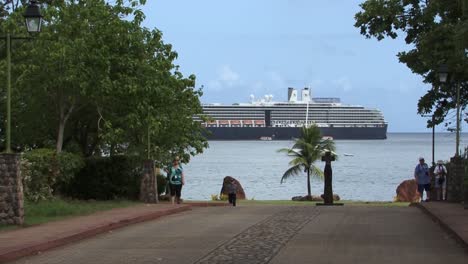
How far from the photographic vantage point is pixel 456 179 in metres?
24.9

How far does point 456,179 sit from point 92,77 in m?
12.0

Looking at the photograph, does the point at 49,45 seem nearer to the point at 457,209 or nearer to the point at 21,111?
the point at 21,111

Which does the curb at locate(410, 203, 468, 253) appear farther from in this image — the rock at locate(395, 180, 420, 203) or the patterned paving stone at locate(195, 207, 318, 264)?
the rock at locate(395, 180, 420, 203)

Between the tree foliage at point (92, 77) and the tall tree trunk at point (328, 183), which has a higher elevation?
the tree foliage at point (92, 77)

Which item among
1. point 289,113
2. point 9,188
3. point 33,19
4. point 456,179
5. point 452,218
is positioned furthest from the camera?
point 289,113

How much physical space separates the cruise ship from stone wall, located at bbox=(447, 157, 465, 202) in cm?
12318

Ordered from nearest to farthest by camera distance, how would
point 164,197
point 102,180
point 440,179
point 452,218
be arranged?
point 452,218
point 102,180
point 440,179
point 164,197

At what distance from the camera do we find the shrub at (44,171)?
21.4 m

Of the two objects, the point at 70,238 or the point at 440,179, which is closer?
the point at 70,238

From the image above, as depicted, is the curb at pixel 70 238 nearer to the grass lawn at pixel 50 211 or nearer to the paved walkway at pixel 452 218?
the grass lawn at pixel 50 211

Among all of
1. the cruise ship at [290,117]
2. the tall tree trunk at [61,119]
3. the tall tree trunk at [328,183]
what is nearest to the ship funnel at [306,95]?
the cruise ship at [290,117]

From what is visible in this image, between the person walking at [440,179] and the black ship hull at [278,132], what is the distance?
12416cm

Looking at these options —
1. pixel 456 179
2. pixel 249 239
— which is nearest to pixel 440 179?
pixel 456 179

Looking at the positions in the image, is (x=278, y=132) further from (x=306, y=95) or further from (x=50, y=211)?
(x=50, y=211)
